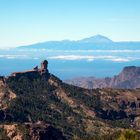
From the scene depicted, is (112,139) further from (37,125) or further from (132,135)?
(132,135)

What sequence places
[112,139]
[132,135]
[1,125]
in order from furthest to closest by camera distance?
1. [1,125]
2. [112,139]
3. [132,135]

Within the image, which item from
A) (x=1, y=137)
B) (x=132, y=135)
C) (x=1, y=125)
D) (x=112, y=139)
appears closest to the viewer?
(x=132, y=135)

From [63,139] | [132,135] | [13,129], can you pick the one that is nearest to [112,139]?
[63,139]

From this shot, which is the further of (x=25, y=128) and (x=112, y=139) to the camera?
(x=25, y=128)

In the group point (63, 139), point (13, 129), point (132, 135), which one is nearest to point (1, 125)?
point (13, 129)

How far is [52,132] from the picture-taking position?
183750 millimetres

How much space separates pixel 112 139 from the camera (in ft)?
538

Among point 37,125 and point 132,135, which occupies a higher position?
point 132,135

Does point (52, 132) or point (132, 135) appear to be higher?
point (132, 135)

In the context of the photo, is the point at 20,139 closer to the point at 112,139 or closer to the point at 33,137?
the point at 33,137

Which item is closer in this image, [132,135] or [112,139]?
[132,135]

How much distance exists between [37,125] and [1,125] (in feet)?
50.4

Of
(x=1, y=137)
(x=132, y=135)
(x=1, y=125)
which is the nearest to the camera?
(x=132, y=135)

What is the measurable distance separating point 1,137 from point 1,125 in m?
13.4
